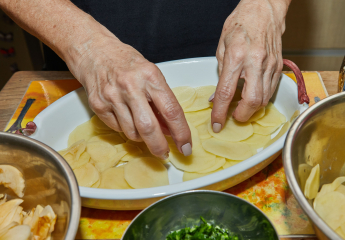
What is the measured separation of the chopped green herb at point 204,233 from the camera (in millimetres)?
685

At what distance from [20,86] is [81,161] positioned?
2.52 ft

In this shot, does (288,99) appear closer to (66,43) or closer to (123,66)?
(123,66)

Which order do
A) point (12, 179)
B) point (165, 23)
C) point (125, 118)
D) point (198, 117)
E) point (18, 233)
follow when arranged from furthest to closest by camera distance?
1. point (165, 23)
2. point (198, 117)
3. point (125, 118)
4. point (12, 179)
5. point (18, 233)

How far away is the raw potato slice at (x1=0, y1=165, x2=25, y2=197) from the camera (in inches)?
29.4

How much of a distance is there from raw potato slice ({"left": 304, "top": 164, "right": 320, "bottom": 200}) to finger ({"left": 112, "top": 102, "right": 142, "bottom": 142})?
1.60 ft

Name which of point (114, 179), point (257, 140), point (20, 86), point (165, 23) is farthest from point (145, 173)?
point (20, 86)

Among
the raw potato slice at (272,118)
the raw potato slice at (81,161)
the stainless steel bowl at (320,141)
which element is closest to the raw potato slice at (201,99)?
the raw potato slice at (272,118)

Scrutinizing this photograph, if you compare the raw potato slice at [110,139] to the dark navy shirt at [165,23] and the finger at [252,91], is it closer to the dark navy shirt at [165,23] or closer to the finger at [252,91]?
the finger at [252,91]

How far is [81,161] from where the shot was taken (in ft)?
3.26

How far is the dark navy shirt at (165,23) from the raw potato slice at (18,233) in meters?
1.02

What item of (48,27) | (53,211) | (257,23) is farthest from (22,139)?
(257,23)

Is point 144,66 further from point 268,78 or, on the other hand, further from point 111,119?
point 268,78

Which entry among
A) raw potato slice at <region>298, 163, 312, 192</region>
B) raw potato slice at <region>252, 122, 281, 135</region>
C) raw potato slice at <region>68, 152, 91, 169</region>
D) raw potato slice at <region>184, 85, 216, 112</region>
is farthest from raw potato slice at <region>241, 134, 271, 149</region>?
raw potato slice at <region>68, 152, 91, 169</region>

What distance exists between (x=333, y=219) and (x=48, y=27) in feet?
3.35
